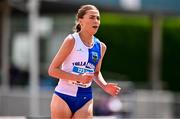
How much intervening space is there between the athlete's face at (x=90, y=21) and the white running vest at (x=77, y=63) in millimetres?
123

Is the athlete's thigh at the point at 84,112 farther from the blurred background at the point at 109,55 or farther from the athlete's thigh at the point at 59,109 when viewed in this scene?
the blurred background at the point at 109,55

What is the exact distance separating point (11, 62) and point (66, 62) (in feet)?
55.3

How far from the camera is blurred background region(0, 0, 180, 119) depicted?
18484 mm

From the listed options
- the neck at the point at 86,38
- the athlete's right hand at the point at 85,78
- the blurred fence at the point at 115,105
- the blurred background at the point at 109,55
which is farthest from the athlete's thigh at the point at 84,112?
the blurred fence at the point at 115,105

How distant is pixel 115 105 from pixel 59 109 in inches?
402

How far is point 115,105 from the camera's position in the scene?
59.1ft

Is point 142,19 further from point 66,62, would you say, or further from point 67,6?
point 66,62

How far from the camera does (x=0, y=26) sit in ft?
75.0

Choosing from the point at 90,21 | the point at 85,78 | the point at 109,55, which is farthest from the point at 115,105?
the point at 109,55

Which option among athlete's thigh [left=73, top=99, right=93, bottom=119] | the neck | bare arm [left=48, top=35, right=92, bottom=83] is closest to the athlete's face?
the neck

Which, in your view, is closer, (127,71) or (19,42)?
(19,42)

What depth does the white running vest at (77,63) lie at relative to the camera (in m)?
7.88

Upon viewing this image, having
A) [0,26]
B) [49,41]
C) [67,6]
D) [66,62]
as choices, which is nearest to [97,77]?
[66,62]

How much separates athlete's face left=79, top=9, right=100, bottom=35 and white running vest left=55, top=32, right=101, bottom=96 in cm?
12
